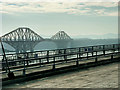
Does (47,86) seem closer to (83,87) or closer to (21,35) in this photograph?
(83,87)

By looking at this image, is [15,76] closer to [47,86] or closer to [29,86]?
[29,86]

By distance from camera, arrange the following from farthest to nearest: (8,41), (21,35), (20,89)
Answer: (21,35)
(8,41)
(20,89)

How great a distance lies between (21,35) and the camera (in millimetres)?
152375

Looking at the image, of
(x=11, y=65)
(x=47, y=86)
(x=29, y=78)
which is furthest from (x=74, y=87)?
(x=11, y=65)

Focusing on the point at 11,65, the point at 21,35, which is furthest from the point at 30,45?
the point at 11,65

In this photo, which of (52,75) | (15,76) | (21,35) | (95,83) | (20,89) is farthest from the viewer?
(21,35)

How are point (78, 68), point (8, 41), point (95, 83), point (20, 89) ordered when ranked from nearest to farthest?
1. point (20, 89)
2. point (95, 83)
3. point (78, 68)
4. point (8, 41)

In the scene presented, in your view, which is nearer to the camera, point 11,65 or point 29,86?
point 29,86

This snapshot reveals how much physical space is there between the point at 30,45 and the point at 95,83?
490 feet

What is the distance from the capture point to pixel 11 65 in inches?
611

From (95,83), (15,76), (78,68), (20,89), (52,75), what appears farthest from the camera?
(78,68)

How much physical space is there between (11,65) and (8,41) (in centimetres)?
13173

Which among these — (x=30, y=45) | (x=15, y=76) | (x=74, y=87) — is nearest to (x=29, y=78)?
(x=15, y=76)

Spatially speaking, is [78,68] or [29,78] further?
[78,68]
